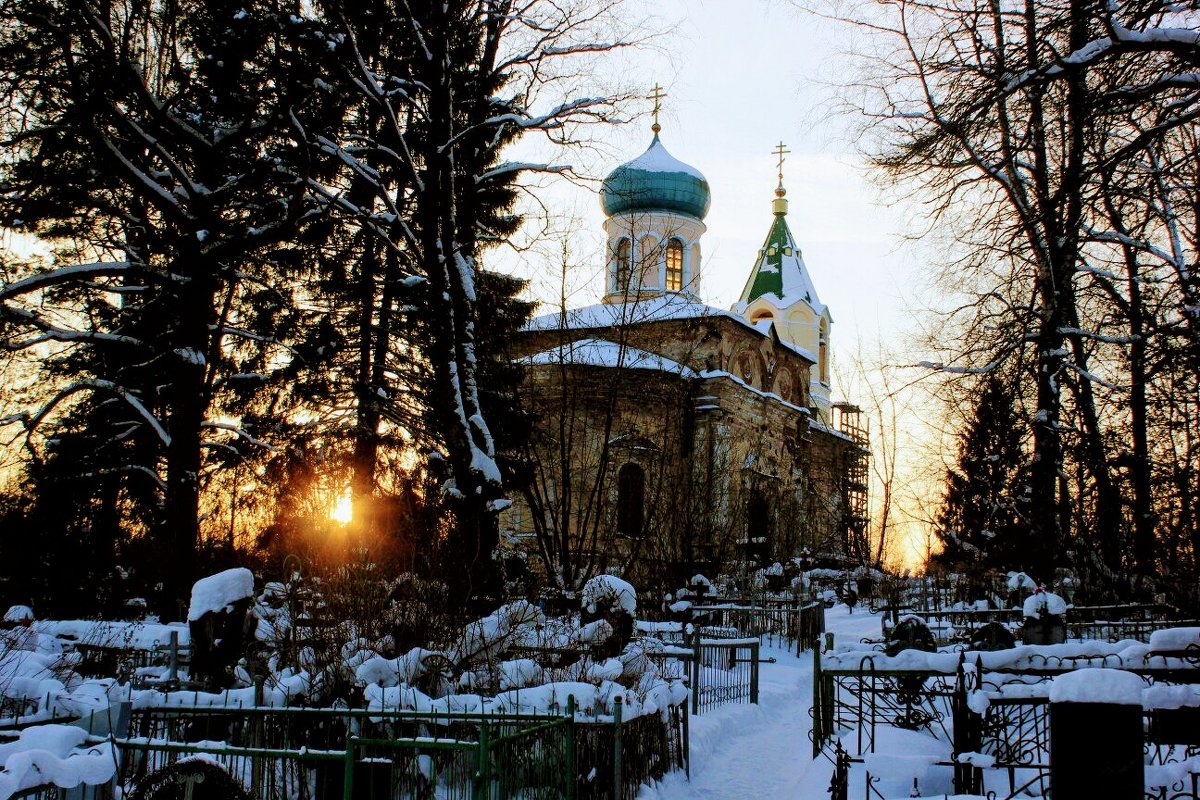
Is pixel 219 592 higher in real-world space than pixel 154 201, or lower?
lower

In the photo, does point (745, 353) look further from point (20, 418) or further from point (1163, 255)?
point (20, 418)

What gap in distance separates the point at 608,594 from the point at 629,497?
2259 cm

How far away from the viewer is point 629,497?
34312mm

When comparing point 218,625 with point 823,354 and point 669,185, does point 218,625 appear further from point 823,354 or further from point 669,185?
point 823,354

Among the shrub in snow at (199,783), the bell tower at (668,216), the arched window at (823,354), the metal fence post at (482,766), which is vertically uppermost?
the bell tower at (668,216)

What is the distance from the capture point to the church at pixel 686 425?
28.5 m

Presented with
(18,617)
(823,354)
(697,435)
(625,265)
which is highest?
(823,354)

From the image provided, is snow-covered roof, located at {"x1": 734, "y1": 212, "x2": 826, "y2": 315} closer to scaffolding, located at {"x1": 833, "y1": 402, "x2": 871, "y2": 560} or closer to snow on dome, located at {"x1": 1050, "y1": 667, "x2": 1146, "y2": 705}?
scaffolding, located at {"x1": 833, "y1": 402, "x2": 871, "y2": 560}

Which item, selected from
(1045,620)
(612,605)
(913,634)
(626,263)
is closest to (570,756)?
(612,605)

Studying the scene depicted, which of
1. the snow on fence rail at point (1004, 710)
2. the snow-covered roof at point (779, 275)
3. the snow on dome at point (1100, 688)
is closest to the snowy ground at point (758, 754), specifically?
the snow on fence rail at point (1004, 710)

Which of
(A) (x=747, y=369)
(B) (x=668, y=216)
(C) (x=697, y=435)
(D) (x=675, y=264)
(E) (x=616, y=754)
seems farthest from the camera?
(D) (x=675, y=264)

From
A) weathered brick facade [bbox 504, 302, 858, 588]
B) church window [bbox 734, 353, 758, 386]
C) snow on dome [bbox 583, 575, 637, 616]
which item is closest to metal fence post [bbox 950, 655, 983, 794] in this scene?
snow on dome [bbox 583, 575, 637, 616]

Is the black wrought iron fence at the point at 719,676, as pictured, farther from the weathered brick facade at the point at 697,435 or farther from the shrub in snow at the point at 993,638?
the weathered brick facade at the point at 697,435

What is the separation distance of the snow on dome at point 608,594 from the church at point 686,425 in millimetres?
11651
